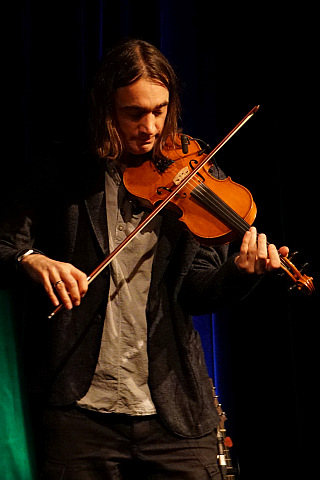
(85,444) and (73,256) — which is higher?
(73,256)

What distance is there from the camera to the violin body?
1337mm

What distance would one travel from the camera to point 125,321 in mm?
1286

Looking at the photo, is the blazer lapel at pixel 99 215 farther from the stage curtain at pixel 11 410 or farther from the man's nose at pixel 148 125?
the stage curtain at pixel 11 410

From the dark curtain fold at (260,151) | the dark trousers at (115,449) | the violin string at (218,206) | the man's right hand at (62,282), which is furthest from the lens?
the dark curtain fold at (260,151)

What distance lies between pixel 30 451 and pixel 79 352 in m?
0.35

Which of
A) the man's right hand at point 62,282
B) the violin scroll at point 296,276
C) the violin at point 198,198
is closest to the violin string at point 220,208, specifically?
the violin at point 198,198

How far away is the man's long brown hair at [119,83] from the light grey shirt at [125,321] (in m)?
0.11

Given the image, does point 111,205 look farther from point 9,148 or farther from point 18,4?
point 18,4

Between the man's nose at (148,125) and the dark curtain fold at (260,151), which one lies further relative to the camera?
the dark curtain fold at (260,151)

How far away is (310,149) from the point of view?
191 centimetres

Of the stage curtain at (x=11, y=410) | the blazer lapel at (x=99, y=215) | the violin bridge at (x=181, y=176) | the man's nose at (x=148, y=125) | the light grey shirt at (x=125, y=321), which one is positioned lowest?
the stage curtain at (x=11, y=410)

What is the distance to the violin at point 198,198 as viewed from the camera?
4.36 feet

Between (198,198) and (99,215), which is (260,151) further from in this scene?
(99,215)

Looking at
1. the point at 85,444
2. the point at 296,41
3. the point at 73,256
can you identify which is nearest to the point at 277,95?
the point at 296,41
